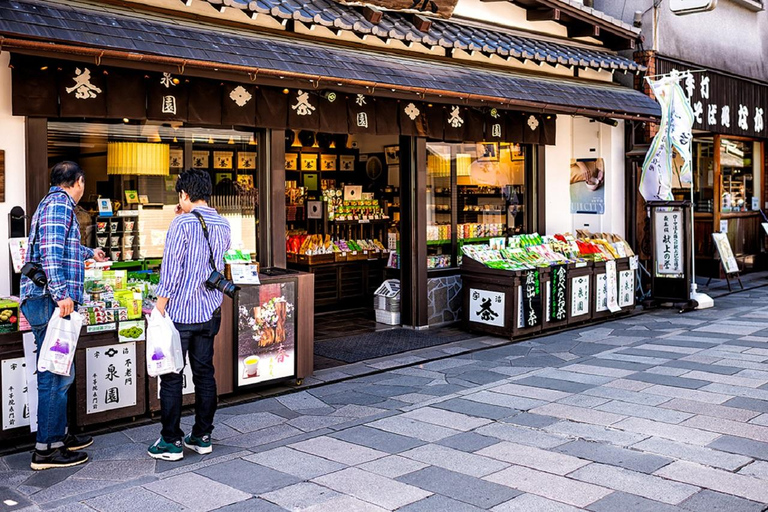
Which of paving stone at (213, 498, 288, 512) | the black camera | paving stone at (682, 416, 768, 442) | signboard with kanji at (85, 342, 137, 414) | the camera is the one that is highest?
the black camera

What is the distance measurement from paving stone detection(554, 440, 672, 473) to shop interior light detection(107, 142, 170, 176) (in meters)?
5.86

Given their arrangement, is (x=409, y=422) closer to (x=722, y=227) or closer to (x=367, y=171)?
(x=367, y=171)

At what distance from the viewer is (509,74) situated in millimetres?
12406

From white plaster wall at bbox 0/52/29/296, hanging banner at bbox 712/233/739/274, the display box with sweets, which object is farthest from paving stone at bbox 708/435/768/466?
hanging banner at bbox 712/233/739/274

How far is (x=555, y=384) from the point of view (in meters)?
8.81

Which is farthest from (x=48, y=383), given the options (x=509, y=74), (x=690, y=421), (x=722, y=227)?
(x=722, y=227)

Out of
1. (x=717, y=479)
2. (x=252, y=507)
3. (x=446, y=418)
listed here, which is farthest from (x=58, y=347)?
(x=717, y=479)

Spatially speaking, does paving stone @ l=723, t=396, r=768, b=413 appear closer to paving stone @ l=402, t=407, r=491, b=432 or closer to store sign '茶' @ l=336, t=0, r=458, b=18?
paving stone @ l=402, t=407, r=491, b=432

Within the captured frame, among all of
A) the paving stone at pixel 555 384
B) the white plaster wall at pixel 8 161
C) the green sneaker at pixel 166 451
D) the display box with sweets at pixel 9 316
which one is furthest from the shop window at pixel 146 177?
the paving stone at pixel 555 384

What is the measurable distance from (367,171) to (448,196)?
325 centimetres

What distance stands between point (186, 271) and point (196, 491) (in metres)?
1.74

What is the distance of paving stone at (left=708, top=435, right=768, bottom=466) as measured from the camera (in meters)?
6.34

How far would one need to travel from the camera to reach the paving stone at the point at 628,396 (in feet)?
26.2

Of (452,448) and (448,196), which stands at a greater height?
(448,196)
